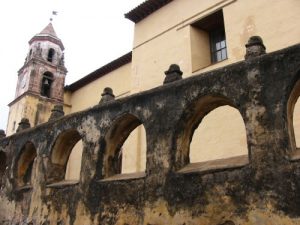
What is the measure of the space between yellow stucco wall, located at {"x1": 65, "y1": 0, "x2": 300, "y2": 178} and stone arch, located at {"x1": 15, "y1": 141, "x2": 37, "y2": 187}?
407 cm

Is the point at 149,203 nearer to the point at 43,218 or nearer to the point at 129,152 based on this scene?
the point at 43,218

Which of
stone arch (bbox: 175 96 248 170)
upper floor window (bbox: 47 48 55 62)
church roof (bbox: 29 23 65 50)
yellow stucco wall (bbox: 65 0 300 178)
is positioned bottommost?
stone arch (bbox: 175 96 248 170)

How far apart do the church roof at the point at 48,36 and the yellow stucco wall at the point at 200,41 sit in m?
9.61

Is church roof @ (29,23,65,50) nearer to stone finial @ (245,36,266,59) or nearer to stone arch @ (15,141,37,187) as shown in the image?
stone arch @ (15,141,37,187)

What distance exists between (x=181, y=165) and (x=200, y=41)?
7864 mm

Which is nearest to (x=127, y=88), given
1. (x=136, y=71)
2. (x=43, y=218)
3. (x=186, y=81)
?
(x=136, y=71)

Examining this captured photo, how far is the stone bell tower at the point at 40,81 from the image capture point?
821 inches

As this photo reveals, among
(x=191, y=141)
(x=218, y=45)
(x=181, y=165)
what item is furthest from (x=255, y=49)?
(x=218, y=45)

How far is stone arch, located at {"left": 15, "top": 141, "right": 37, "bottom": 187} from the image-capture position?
31.7 feet

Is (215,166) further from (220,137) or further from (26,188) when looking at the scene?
(26,188)

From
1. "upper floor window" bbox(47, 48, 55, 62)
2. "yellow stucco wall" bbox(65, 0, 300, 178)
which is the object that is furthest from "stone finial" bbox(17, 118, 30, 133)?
"upper floor window" bbox(47, 48, 55, 62)

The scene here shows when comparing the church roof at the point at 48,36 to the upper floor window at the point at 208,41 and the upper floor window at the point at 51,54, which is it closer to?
the upper floor window at the point at 51,54

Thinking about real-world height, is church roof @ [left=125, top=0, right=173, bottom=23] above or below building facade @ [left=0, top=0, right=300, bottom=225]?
above

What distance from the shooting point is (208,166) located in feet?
18.0
